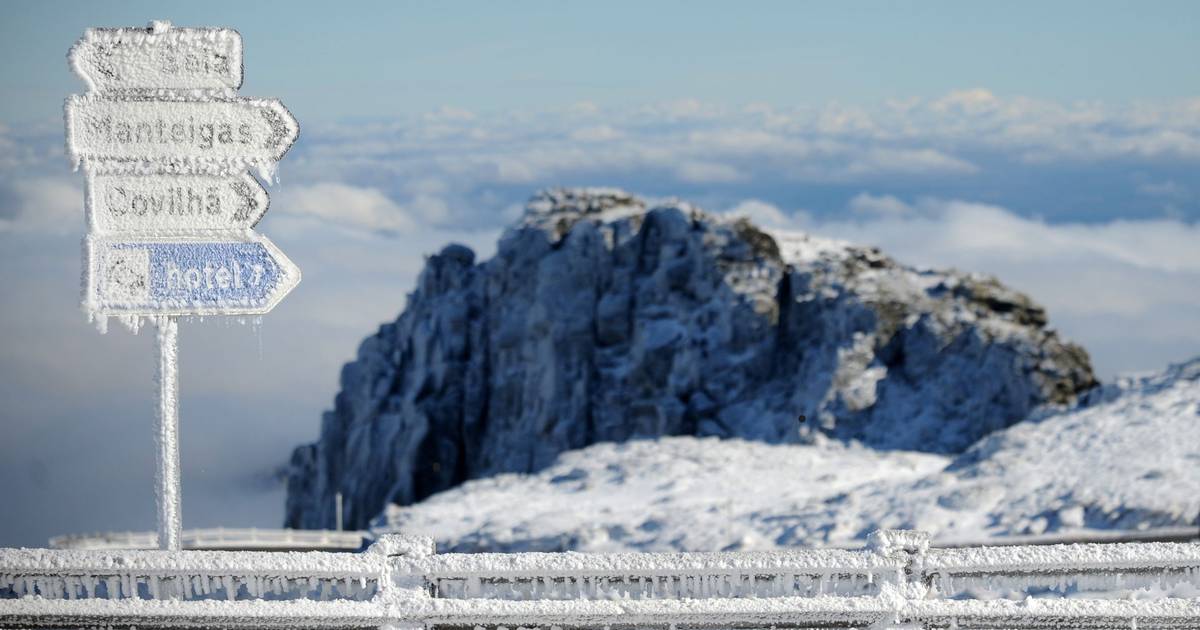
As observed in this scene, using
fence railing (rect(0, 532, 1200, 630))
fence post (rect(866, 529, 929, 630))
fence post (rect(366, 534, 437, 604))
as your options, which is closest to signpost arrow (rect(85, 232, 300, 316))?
fence railing (rect(0, 532, 1200, 630))

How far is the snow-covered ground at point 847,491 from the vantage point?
2975 cm

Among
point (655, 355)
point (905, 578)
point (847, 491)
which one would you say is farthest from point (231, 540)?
point (655, 355)

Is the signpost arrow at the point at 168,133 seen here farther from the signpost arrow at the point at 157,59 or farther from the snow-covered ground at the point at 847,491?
the snow-covered ground at the point at 847,491

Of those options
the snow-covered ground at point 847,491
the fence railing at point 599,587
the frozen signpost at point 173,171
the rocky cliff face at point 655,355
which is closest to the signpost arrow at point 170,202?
the frozen signpost at point 173,171

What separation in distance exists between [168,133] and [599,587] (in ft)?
12.5

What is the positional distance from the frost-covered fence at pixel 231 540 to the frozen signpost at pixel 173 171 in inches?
828

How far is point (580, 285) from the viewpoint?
73938mm

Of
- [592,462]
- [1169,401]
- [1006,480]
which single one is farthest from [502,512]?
[1169,401]

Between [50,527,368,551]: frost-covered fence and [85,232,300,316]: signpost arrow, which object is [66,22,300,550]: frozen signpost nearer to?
[85,232,300,316]: signpost arrow

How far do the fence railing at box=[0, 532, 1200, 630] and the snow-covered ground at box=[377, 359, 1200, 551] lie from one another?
20773 millimetres

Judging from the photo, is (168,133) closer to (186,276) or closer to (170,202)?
(170,202)

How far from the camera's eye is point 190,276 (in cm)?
902

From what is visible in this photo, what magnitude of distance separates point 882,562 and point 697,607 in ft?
3.50

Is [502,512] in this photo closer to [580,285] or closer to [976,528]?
[976,528]
